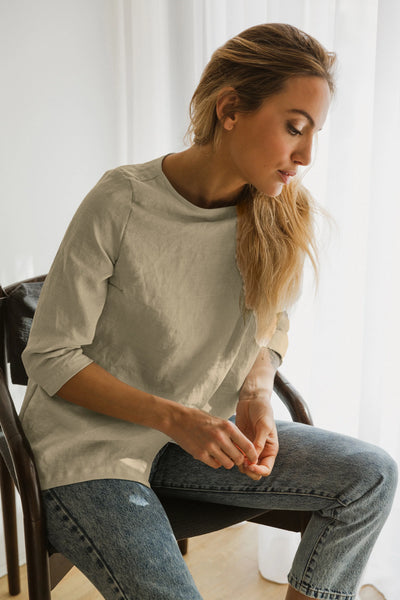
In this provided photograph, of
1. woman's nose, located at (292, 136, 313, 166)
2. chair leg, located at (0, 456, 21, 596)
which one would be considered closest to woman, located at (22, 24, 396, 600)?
woman's nose, located at (292, 136, 313, 166)

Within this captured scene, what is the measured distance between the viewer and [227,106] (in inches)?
42.2

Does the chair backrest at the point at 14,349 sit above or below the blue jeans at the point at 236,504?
above

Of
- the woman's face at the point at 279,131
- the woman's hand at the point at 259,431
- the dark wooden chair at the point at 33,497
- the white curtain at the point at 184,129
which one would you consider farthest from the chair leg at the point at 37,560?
the white curtain at the point at 184,129

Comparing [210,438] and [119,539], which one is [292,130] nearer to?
[210,438]

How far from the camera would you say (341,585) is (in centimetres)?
108

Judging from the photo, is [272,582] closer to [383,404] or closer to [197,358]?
[383,404]

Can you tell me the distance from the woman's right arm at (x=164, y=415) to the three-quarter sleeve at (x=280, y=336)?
310mm

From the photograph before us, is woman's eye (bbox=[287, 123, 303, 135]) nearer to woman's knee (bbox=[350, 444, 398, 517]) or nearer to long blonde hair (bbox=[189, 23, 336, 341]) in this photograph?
long blonde hair (bbox=[189, 23, 336, 341])

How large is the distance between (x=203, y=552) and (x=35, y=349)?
3.48 feet

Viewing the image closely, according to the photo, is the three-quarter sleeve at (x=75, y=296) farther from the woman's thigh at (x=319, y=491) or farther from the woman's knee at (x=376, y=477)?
the woman's knee at (x=376, y=477)

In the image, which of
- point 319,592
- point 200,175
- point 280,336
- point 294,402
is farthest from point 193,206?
point 319,592

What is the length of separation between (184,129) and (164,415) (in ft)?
4.02

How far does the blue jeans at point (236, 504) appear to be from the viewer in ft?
3.04

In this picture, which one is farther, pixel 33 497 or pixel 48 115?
pixel 48 115
